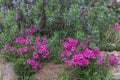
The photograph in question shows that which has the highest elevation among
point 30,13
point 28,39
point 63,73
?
point 30,13

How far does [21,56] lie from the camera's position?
4.66 m

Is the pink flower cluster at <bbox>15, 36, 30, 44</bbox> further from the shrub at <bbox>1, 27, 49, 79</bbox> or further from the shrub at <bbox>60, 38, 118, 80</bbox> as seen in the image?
the shrub at <bbox>60, 38, 118, 80</bbox>

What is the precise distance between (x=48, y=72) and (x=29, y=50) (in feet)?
1.40

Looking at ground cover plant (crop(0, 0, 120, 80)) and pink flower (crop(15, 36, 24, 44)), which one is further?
pink flower (crop(15, 36, 24, 44))

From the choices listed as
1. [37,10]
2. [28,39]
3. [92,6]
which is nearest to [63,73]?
[28,39]

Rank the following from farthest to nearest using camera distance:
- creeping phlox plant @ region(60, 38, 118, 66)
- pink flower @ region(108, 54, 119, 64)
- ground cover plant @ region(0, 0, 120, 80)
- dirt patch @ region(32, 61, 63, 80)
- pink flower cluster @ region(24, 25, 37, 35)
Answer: pink flower cluster @ region(24, 25, 37, 35), pink flower @ region(108, 54, 119, 64), dirt patch @ region(32, 61, 63, 80), ground cover plant @ region(0, 0, 120, 80), creeping phlox plant @ region(60, 38, 118, 66)

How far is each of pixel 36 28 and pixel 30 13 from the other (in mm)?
256

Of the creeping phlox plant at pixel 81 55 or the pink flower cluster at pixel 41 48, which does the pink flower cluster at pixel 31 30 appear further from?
the creeping phlox plant at pixel 81 55

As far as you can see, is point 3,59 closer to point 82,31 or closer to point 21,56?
point 21,56

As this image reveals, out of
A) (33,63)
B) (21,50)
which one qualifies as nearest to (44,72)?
(33,63)

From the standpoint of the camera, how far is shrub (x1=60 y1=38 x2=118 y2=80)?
14.4 feet

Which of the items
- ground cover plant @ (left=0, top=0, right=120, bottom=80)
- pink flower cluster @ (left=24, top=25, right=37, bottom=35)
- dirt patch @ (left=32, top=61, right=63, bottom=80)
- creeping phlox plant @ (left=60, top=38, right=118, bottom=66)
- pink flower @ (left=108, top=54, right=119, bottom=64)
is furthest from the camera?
pink flower cluster @ (left=24, top=25, right=37, bottom=35)

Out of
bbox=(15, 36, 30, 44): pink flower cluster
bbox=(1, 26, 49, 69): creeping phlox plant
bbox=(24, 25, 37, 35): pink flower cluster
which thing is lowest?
bbox=(1, 26, 49, 69): creeping phlox plant

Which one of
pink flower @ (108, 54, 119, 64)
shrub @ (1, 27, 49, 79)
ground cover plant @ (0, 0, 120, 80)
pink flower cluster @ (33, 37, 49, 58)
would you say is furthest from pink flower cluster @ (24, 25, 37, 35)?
pink flower @ (108, 54, 119, 64)
